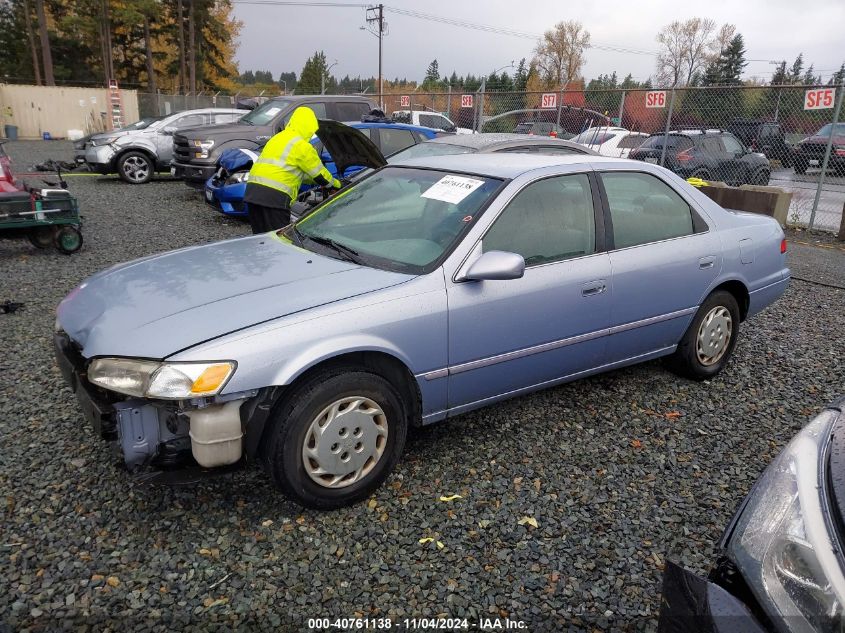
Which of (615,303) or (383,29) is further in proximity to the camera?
(383,29)

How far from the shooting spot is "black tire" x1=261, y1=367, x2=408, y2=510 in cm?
253

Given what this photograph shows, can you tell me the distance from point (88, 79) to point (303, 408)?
49.8 m

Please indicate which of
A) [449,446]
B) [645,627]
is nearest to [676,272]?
[449,446]

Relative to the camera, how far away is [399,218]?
3.46 metres

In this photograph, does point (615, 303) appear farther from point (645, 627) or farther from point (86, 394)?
point (86, 394)

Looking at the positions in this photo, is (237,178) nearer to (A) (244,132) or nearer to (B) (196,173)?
(B) (196,173)

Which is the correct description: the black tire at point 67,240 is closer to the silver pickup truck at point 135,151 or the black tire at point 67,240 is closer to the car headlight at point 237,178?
the car headlight at point 237,178

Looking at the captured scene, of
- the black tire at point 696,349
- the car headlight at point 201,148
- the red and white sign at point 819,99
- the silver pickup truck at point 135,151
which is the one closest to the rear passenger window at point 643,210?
the black tire at point 696,349

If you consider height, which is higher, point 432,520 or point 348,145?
point 348,145

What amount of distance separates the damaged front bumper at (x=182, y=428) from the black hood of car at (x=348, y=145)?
12.9ft

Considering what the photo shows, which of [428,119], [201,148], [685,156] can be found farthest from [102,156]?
[685,156]

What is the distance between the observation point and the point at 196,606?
7.30 feet

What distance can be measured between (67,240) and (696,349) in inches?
266

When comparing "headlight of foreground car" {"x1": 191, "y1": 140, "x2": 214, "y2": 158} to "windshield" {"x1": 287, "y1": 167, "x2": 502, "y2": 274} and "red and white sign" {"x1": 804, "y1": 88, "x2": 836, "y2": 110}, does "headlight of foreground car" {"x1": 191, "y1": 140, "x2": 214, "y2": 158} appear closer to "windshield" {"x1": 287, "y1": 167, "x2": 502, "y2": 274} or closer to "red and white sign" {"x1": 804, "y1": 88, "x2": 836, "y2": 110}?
"windshield" {"x1": 287, "y1": 167, "x2": 502, "y2": 274}
